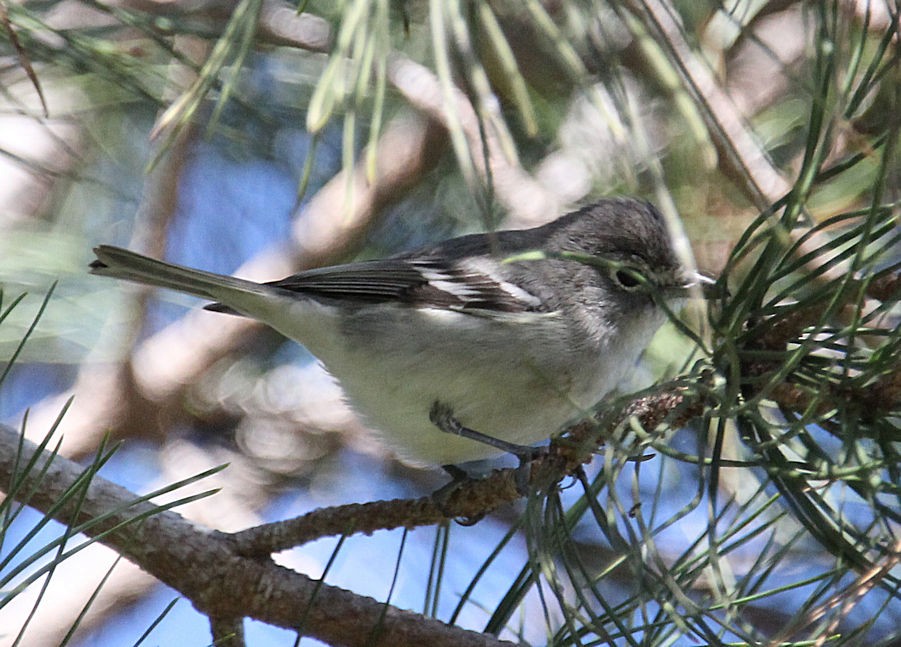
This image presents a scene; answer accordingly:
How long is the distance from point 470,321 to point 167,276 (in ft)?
2.52

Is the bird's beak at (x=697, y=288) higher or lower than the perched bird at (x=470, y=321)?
lower

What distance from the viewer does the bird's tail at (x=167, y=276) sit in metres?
2.39

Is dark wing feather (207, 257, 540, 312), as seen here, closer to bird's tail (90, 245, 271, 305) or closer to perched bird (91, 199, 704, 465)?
perched bird (91, 199, 704, 465)

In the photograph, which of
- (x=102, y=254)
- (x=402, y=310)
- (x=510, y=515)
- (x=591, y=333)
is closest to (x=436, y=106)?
(x=402, y=310)

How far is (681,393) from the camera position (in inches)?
58.2

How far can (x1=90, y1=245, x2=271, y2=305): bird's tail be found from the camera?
239 cm

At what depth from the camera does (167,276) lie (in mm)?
2541

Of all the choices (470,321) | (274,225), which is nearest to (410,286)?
(470,321)

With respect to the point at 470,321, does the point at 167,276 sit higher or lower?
higher

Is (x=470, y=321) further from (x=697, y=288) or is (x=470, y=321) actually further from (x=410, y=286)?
(x=697, y=288)

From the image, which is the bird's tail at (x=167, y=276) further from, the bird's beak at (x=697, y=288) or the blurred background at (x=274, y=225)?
the bird's beak at (x=697, y=288)

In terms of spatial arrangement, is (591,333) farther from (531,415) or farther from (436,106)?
(436,106)

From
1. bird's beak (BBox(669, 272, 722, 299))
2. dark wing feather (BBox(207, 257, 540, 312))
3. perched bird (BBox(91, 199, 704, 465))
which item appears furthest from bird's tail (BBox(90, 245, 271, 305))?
bird's beak (BBox(669, 272, 722, 299))

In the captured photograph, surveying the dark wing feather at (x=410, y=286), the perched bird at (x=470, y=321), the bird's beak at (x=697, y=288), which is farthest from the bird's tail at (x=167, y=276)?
the bird's beak at (x=697, y=288)
